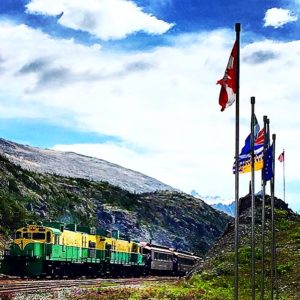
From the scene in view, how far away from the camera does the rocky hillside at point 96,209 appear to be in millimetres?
120938

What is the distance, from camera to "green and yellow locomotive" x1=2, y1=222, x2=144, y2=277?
162ft

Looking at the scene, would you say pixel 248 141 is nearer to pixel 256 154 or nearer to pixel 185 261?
pixel 256 154

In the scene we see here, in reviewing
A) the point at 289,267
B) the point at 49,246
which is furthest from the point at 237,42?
the point at 49,246

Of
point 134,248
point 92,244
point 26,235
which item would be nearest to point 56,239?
point 26,235

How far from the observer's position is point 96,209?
153250mm

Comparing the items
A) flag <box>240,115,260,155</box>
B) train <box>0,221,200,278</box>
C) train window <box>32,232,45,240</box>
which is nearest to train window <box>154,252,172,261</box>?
train <box>0,221,200,278</box>

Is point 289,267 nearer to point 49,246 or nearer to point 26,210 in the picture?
point 49,246

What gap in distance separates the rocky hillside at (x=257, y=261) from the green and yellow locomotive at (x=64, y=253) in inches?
512

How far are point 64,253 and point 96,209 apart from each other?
99031 millimetres

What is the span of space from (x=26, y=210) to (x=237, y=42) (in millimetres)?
101053

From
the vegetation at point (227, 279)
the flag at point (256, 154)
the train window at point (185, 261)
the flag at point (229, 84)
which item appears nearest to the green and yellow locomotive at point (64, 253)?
the vegetation at point (227, 279)

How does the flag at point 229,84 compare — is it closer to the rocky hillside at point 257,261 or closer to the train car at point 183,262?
the rocky hillside at point 257,261

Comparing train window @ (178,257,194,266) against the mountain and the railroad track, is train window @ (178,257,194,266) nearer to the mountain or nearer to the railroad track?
the mountain

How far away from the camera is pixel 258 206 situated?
203ft
